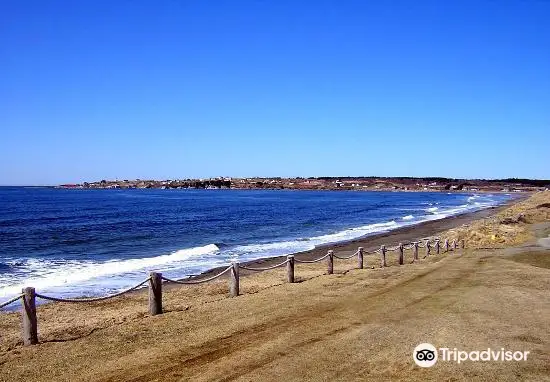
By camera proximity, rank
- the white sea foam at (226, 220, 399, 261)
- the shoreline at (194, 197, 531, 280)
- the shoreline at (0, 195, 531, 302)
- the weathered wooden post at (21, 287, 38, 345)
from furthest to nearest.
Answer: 1. the white sea foam at (226, 220, 399, 261)
2. the shoreline at (194, 197, 531, 280)
3. the shoreline at (0, 195, 531, 302)
4. the weathered wooden post at (21, 287, 38, 345)

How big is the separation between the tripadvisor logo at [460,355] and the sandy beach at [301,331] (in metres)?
0.17

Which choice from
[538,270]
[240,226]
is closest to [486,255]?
[538,270]

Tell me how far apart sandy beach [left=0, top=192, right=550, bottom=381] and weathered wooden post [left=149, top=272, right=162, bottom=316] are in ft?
0.78

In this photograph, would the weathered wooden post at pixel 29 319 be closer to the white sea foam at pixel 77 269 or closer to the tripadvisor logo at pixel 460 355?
the tripadvisor logo at pixel 460 355

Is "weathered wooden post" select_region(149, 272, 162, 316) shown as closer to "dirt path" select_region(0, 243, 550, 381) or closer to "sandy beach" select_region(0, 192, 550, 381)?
"sandy beach" select_region(0, 192, 550, 381)

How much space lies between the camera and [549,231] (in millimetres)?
35125

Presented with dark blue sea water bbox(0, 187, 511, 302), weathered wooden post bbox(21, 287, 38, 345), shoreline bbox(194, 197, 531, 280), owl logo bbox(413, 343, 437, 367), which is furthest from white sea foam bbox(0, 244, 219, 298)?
owl logo bbox(413, 343, 437, 367)

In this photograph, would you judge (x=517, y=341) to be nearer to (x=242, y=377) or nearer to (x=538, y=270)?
(x=242, y=377)

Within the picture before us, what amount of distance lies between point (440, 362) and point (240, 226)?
144 feet

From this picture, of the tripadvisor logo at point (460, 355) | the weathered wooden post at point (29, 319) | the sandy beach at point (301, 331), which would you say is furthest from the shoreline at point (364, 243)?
the tripadvisor logo at point (460, 355)

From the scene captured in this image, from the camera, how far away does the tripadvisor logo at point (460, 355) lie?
8359 mm

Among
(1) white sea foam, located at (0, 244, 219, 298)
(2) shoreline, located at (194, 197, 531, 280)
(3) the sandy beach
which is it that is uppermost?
(3) the sandy beach

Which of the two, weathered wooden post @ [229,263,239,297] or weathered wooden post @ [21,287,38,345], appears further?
weathered wooden post @ [229,263,239,297]

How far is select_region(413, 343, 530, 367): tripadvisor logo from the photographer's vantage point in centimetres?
836
